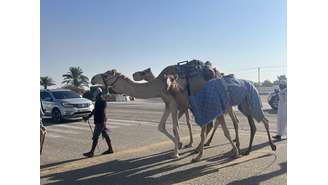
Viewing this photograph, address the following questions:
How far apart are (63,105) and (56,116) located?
0.65 meters

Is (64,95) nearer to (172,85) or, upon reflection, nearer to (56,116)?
(56,116)

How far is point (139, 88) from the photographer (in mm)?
8820

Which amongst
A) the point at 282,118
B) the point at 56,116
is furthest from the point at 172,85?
the point at 56,116

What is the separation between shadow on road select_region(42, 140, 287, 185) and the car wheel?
1035 cm

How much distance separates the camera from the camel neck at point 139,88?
868cm

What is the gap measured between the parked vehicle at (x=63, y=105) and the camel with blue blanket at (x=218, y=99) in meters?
10.1

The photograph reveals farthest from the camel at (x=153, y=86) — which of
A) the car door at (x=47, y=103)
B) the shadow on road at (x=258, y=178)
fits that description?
the car door at (x=47, y=103)

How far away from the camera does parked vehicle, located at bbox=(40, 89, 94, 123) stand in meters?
18.1

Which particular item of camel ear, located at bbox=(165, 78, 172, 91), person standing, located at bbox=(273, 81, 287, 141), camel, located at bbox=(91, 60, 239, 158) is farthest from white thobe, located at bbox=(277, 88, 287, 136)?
camel ear, located at bbox=(165, 78, 172, 91)

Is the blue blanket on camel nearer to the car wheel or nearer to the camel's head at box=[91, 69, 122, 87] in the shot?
the camel's head at box=[91, 69, 122, 87]
